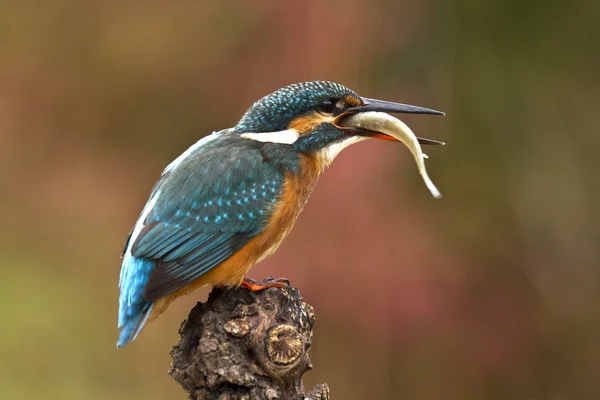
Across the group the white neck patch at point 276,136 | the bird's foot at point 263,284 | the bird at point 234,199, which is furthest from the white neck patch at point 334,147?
the bird's foot at point 263,284

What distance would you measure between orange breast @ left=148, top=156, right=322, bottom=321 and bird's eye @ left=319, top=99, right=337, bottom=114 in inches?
6.5

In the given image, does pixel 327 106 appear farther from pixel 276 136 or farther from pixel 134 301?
pixel 134 301

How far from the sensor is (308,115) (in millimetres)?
2828

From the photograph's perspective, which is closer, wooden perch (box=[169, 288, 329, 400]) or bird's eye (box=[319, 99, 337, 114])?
wooden perch (box=[169, 288, 329, 400])

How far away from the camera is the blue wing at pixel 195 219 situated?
252cm

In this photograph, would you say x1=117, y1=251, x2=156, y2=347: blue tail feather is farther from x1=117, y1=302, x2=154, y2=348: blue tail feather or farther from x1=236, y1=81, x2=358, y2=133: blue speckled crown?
x1=236, y1=81, x2=358, y2=133: blue speckled crown

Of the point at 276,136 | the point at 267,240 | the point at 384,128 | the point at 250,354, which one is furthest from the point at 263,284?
the point at 384,128

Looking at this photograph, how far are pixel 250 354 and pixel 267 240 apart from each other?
0.55 meters

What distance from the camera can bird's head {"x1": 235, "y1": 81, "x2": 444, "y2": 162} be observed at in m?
2.82

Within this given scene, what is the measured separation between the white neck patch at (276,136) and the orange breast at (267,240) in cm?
8

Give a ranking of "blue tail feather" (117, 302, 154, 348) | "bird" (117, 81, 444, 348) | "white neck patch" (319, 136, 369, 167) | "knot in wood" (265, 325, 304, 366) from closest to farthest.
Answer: "knot in wood" (265, 325, 304, 366) < "blue tail feather" (117, 302, 154, 348) < "bird" (117, 81, 444, 348) < "white neck patch" (319, 136, 369, 167)

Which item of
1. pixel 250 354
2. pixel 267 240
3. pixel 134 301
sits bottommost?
pixel 250 354

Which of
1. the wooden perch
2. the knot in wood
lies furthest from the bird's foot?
the knot in wood
